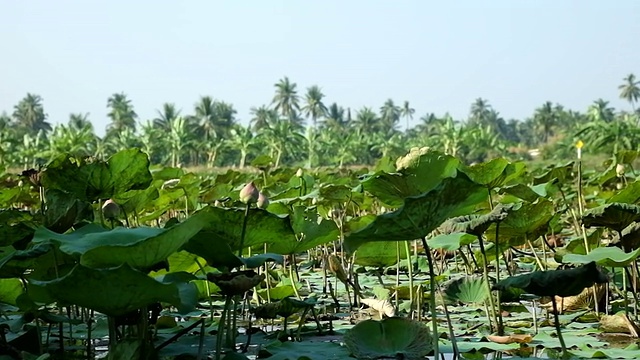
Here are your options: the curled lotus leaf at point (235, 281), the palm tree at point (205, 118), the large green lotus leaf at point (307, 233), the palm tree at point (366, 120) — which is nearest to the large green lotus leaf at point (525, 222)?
the large green lotus leaf at point (307, 233)

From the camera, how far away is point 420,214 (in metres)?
1.30

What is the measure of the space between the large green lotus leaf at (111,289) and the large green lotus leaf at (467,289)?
1.00 meters

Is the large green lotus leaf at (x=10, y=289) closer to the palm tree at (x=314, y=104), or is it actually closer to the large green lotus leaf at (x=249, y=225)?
the large green lotus leaf at (x=249, y=225)

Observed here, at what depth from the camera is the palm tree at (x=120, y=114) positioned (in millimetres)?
55500

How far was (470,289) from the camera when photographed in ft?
6.77

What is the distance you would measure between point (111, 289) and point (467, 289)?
3.84 feet

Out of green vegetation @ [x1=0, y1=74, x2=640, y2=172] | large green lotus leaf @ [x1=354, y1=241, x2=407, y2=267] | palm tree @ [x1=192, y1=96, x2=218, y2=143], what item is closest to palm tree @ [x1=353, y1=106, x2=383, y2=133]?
green vegetation @ [x1=0, y1=74, x2=640, y2=172]

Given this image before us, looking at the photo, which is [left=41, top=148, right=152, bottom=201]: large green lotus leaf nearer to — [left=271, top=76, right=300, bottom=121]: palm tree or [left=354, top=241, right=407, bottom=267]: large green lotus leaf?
[left=354, top=241, right=407, bottom=267]: large green lotus leaf

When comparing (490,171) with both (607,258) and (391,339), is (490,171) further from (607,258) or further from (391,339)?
(391,339)

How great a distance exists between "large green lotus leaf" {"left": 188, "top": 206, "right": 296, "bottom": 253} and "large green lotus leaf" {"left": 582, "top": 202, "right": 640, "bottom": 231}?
0.80 meters

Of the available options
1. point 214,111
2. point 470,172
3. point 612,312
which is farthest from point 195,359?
point 214,111

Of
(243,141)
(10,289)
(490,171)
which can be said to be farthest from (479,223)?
(243,141)

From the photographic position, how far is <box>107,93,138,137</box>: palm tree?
55500 mm

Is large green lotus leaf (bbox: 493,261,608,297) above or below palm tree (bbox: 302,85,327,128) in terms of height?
below
